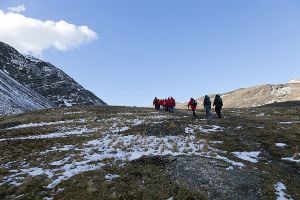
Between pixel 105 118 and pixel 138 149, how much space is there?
2206 centimetres

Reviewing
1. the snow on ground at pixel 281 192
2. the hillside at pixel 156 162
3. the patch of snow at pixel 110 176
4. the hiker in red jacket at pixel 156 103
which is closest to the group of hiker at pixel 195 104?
the hiker in red jacket at pixel 156 103

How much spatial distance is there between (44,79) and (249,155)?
462ft

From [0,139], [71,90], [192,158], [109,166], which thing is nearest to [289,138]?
[192,158]

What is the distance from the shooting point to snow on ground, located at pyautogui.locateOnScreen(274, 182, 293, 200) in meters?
17.8

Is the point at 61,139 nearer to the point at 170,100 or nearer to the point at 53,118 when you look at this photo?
the point at 53,118

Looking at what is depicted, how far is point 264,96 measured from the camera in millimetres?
162000

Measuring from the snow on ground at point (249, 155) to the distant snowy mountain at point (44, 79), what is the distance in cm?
11460

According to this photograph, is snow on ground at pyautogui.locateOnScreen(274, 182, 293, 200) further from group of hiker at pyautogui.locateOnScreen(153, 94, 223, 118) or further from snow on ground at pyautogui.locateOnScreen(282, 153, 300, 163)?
group of hiker at pyautogui.locateOnScreen(153, 94, 223, 118)

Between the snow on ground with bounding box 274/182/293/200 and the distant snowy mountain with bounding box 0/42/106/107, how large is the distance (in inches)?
4738

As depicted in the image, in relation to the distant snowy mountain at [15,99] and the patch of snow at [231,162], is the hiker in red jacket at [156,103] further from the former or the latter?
the distant snowy mountain at [15,99]

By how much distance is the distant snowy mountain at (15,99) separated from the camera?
89.8 meters

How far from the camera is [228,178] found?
19.3 metres

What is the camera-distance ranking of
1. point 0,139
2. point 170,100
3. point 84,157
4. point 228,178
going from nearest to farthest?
point 228,178 → point 84,157 → point 0,139 → point 170,100

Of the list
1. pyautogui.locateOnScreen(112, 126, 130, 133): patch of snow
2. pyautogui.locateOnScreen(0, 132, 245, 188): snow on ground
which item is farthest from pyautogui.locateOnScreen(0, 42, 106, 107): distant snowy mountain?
pyautogui.locateOnScreen(0, 132, 245, 188): snow on ground
